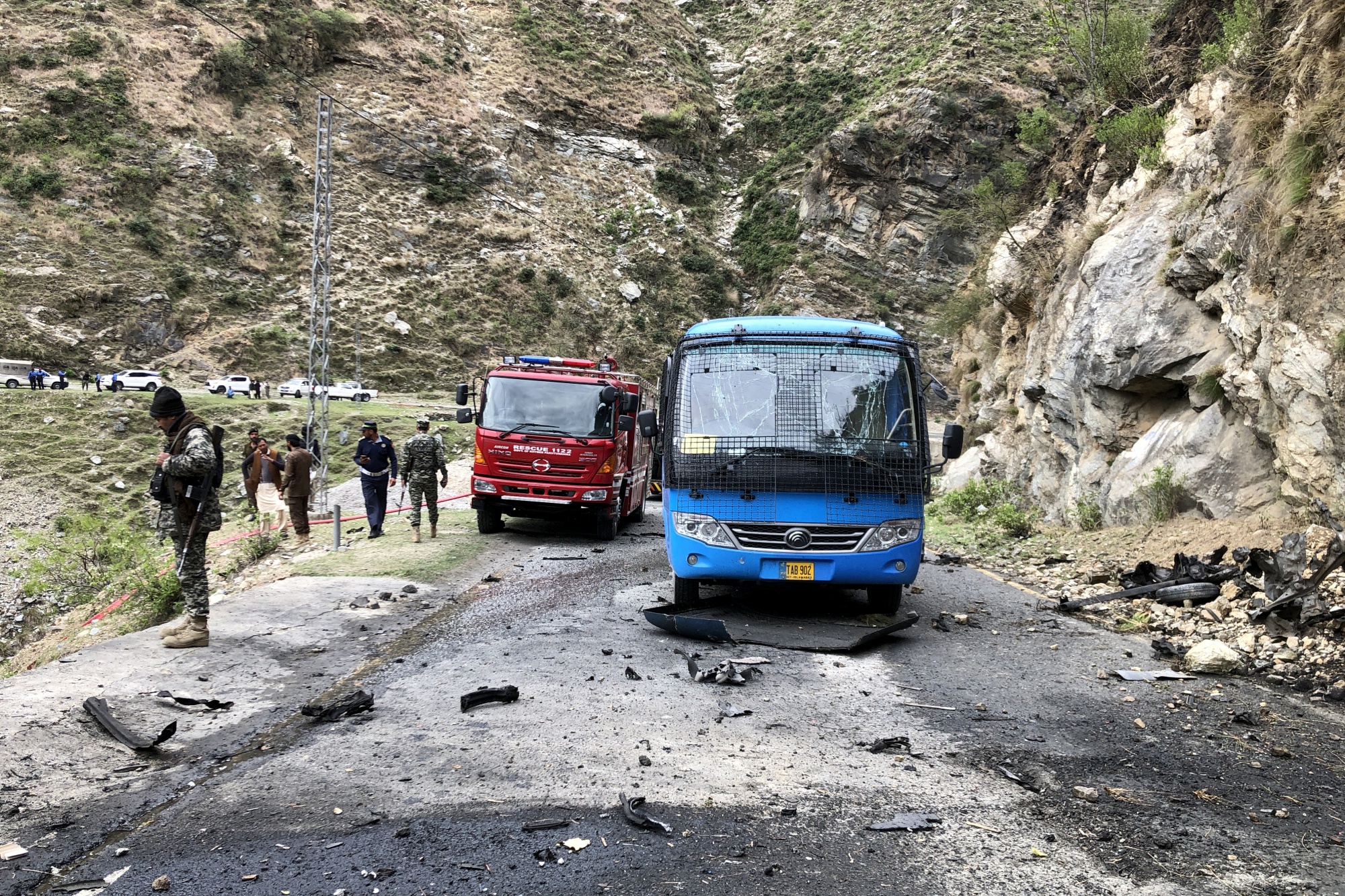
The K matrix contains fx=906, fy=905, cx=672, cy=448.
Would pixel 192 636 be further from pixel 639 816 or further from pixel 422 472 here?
pixel 422 472

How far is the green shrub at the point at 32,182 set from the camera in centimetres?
4859

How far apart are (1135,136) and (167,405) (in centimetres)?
1783

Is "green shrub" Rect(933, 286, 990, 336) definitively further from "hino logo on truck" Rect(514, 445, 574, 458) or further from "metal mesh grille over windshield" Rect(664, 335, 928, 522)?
"metal mesh grille over windshield" Rect(664, 335, 928, 522)

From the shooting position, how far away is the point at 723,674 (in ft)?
20.7

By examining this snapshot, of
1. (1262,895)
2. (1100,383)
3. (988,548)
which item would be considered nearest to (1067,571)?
(988,548)

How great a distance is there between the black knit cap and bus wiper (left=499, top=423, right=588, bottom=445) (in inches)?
306

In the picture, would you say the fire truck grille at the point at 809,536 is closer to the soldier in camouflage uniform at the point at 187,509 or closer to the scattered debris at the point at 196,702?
the scattered debris at the point at 196,702

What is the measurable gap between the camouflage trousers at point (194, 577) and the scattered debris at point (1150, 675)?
6.79 m

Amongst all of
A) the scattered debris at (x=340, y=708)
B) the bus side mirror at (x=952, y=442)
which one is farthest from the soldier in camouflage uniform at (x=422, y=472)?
the scattered debris at (x=340, y=708)

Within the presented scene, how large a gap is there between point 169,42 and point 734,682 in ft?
219

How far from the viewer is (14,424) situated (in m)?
33.5

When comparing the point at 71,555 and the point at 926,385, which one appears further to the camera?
the point at 71,555

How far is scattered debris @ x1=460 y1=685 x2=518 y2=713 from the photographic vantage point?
5.59 metres

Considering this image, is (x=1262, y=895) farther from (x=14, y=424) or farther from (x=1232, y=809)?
(x=14, y=424)
